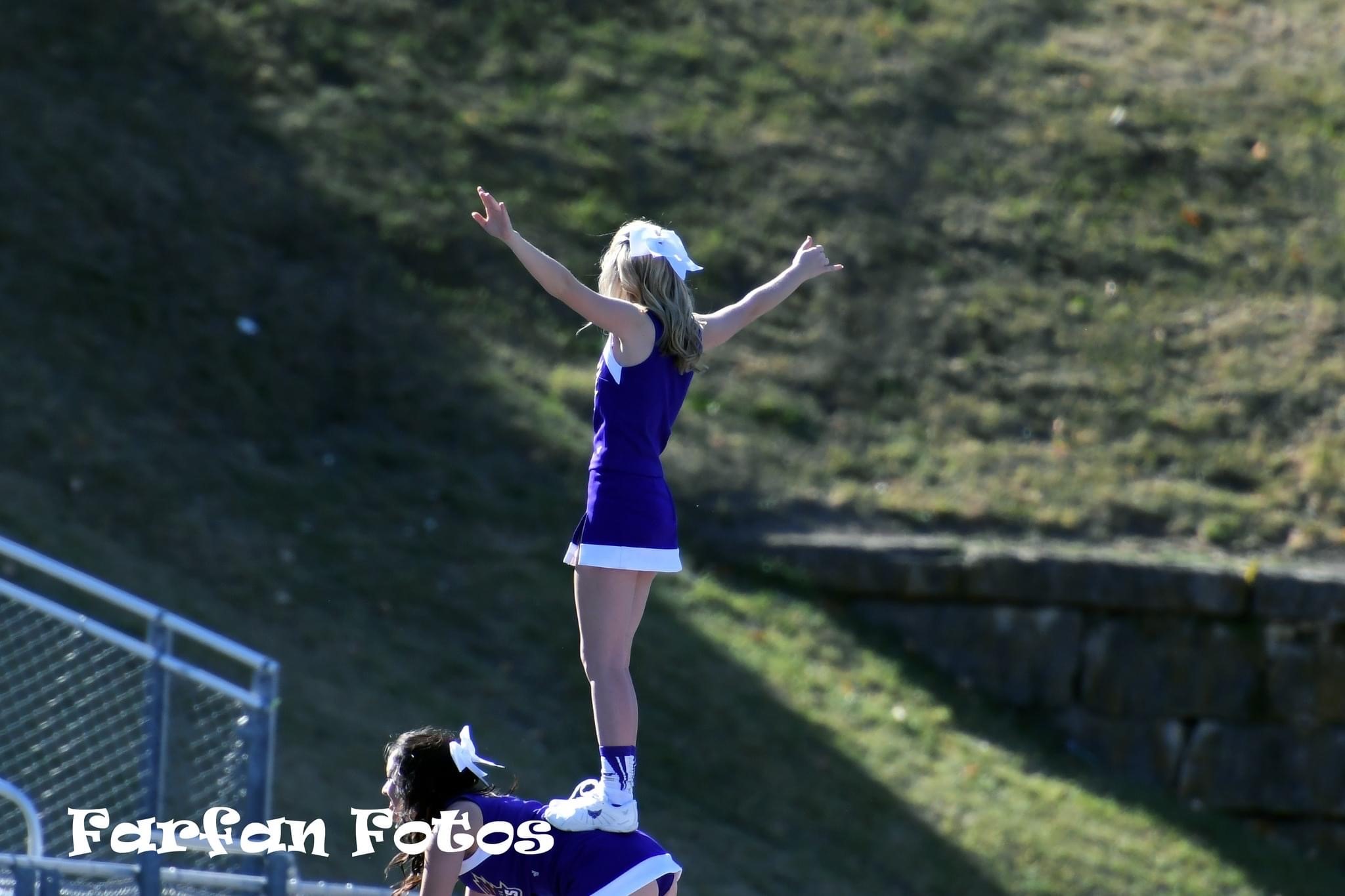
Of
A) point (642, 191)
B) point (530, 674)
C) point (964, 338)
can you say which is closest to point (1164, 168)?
point (964, 338)

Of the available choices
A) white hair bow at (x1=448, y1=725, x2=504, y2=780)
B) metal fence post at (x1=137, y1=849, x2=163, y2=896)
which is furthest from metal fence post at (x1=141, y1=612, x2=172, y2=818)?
white hair bow at (x1=448, y1=725, x2=504, y2=780)

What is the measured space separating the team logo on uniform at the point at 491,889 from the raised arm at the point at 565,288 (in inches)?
53.2

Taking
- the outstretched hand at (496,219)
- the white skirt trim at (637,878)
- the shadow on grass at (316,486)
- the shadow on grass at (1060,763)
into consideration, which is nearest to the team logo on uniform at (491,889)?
A: the white skirt trim at (637,878)

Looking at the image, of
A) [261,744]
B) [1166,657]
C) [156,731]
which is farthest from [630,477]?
[1166,657]

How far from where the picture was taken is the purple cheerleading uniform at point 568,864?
403 centimetres

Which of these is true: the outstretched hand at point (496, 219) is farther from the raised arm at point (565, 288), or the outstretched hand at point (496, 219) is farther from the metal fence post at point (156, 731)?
the metal fence post at point (156, 731)

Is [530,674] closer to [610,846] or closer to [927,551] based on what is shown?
[927,551]

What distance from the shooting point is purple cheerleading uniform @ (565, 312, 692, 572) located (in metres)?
4.06

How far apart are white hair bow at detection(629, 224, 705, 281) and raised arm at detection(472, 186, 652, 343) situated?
0.14 meters

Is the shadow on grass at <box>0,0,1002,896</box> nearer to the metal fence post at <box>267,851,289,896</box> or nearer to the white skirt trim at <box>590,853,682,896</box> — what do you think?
the metal fence post at <box>267,851,289,896</box>

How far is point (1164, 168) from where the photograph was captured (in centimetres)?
1413

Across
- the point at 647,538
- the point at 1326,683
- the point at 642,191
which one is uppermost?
the point at 642,191

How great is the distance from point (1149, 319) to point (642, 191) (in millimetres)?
3944

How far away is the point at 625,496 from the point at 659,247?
0.60m
